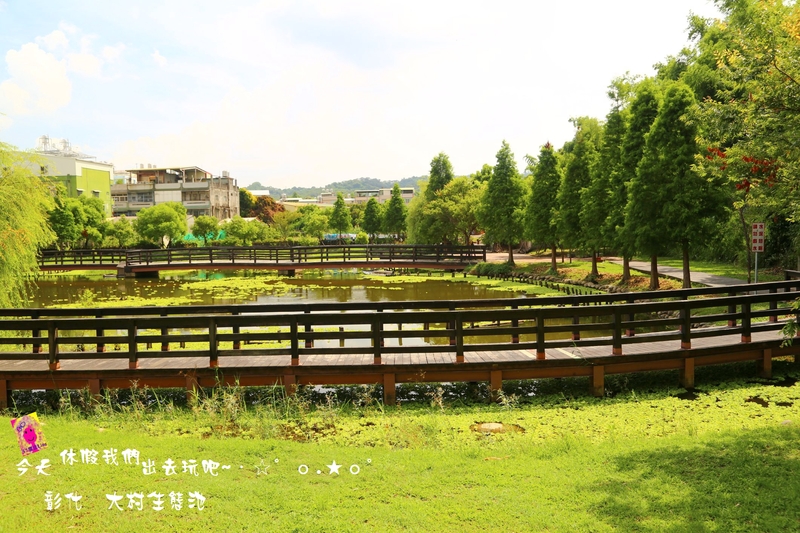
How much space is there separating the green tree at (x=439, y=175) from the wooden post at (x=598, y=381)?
136 ft

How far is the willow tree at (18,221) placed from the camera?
55.5ft

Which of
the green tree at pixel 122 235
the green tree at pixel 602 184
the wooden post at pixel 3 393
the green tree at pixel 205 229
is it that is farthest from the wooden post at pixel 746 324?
the green tree at pixel 205 229

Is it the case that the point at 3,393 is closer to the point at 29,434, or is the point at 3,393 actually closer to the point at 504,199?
the point at 29,434

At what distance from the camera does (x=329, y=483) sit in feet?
18.7

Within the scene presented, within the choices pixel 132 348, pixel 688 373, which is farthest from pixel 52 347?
pixel 688 373

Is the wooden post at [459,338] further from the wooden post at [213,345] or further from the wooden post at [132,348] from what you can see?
the wooden post at [132,348]

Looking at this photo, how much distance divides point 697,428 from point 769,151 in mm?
3772

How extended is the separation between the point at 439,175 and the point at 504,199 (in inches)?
453

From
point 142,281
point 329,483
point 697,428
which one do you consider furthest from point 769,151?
point 142,281

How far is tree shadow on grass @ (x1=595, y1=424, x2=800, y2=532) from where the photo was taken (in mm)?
4688

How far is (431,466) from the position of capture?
6.06 metres

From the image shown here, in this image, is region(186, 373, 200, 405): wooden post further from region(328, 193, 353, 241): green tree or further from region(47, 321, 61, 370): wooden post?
region(328, 193, 353, 241): green tree

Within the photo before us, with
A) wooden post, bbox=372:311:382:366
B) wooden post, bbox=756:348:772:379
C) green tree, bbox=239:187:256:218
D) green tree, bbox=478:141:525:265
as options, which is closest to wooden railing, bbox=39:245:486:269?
green tree, bbox=478:141:525:265

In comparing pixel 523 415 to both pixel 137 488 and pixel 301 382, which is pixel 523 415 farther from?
pixel 137 488
